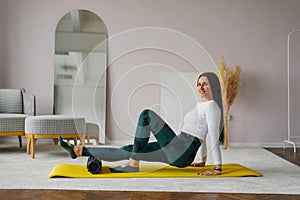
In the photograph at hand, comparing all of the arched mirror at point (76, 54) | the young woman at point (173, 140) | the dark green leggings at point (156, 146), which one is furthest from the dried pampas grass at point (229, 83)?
the dark green leggings at point (156, 146)

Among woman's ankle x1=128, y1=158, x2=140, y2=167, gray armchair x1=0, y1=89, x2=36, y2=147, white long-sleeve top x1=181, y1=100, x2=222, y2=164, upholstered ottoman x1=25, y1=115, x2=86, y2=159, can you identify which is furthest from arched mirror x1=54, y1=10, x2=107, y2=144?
white long-sleeve top x1=181, y1=100, x2=222, y2=164

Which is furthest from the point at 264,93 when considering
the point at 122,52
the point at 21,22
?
the point at 21,22

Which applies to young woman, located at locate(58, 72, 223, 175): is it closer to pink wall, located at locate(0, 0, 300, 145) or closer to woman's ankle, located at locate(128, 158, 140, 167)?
woman's ankle, located at locate(128, 158, 140, 167)

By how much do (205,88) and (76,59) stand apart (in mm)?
2735

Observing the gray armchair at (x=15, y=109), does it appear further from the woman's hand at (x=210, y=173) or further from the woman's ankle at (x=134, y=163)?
the woman's hand at (x=210, y=173)

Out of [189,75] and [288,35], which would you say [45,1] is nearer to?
[189,75]

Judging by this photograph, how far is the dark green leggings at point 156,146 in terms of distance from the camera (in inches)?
121

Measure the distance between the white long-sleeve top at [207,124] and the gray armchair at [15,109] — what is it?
6.56 feet

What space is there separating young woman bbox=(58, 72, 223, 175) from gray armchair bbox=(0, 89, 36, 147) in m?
1.47

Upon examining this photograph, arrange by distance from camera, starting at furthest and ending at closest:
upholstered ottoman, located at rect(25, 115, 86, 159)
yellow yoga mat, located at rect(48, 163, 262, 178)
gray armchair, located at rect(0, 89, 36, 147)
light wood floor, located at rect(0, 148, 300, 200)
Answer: gray armchair, located at rect(0, 89, 36, 147) < upholstered ottoman, located at rect(25, 115, 86, 159) < yellow yoga mat, located at rect(48, 163, 262, 178) < light wood floor, located at rect(0, 148, 300, 200)

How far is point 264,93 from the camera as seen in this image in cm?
556

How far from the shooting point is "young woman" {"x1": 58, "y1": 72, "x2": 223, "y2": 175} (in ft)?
10.1

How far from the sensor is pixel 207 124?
3.12m

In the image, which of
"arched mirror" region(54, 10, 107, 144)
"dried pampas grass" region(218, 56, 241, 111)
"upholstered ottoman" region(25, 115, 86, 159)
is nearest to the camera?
"upholstered ottoman" region(25, 115, 86, 159)
